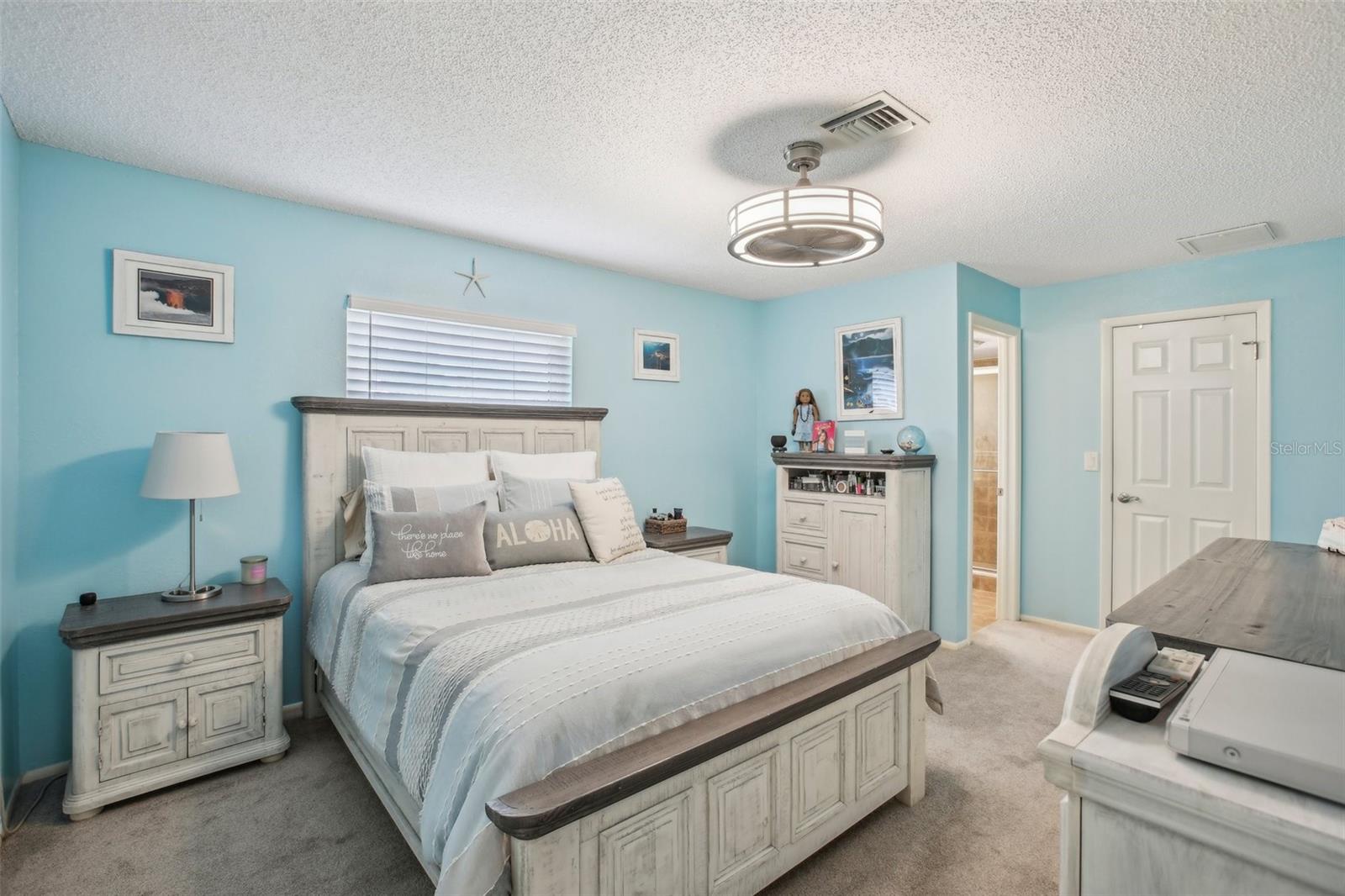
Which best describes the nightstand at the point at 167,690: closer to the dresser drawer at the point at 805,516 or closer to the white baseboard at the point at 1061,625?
the dresser drawer at the point at 805,516

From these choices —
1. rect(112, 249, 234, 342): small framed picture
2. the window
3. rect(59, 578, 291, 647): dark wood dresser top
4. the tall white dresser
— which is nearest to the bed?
rect(59, 578, 291, 647): dark wood dresser top

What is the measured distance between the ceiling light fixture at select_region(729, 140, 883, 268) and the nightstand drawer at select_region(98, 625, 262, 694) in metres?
2.41

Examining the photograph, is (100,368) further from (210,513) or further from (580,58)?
(580,58)

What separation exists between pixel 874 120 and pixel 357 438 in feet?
8.59

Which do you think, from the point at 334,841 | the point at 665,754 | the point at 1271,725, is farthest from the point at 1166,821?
the point at 334,841

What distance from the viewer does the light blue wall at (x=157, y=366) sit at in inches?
95.7

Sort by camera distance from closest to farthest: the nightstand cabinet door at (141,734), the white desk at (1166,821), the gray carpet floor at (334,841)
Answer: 1. the white desk at (1166,821)
2. the gray carpet floor at (334,841)
3. the nightstand cabinet door at (141,734)

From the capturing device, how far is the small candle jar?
273 cm

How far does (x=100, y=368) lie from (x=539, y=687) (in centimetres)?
238

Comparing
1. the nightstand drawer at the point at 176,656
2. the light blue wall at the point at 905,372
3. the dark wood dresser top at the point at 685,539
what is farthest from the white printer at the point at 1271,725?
the light blue wall at the point at 905,372

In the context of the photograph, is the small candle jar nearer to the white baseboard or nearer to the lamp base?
the lamp base

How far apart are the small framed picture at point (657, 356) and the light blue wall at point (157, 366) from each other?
79 cm

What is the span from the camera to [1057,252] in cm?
376

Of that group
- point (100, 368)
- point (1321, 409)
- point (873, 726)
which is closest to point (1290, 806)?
point (873, 726)
